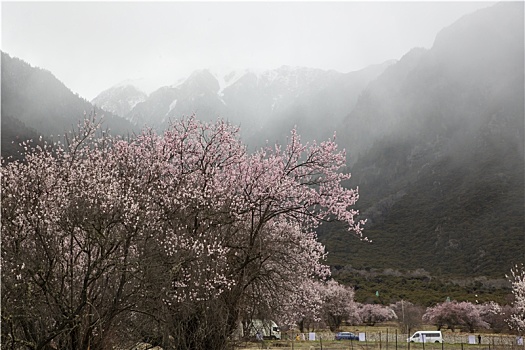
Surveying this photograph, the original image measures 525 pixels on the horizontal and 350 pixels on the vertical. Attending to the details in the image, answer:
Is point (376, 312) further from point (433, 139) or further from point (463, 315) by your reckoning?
point (433, 139)

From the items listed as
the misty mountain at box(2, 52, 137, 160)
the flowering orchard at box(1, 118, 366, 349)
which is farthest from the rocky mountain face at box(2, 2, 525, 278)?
the flowering orchard at box(1, 118, 366, 349)

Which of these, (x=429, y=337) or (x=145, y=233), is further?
(x=429, y=337)

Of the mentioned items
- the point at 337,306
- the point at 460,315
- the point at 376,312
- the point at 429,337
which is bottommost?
the point at 429,337

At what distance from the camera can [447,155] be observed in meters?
110

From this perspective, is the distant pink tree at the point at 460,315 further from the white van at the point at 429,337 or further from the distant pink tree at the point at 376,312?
the white van at the point at 429,337

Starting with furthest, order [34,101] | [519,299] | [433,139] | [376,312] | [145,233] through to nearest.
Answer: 1. [433,139]
2. [34,101]
3. [376,312]
4. [519,299]
5. [145,233]

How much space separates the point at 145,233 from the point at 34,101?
8246 cm

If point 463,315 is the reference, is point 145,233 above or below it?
above

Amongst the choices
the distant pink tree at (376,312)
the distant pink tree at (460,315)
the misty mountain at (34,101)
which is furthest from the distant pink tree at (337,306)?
the misty mountain at (34,101)

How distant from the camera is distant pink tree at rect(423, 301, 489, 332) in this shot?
4319 centimetres

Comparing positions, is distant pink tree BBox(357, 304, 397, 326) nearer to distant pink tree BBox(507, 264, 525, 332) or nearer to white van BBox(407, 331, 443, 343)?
white van BBox(407, 331, 443, 343)

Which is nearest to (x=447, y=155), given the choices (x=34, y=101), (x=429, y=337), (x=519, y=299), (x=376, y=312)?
(x=376, y=312)

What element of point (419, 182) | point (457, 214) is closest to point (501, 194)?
point (457, 214)

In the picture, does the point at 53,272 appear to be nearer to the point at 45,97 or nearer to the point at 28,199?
the point at 28,199
